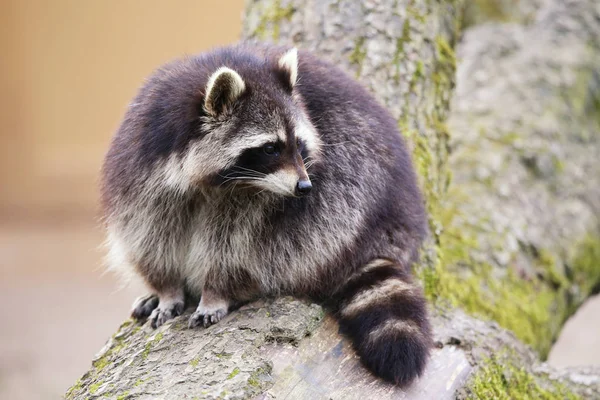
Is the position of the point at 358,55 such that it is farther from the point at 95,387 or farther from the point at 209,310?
the point at 95,387

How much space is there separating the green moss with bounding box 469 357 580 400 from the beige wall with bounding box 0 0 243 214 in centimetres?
645

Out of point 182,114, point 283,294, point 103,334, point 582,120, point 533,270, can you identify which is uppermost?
point 182,114

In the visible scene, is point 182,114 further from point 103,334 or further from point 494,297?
point 103,334

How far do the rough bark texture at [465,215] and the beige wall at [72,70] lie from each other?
167 inches

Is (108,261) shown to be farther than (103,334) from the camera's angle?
No

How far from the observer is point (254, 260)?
323 cm

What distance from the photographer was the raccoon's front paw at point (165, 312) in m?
3.20

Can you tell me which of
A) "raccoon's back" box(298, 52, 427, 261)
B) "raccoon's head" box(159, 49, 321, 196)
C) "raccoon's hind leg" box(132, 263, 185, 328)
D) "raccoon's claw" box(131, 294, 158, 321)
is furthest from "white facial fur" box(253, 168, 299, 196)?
"raccoon's claw" box(131, 294, 158, 321)

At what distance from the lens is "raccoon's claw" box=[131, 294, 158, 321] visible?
3381mm

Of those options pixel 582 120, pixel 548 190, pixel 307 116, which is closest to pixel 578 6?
pixel 582 120

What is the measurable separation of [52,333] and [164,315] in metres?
4.96

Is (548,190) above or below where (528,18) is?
below

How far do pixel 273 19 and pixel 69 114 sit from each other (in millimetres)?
5757

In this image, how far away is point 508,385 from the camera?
11.0ft
